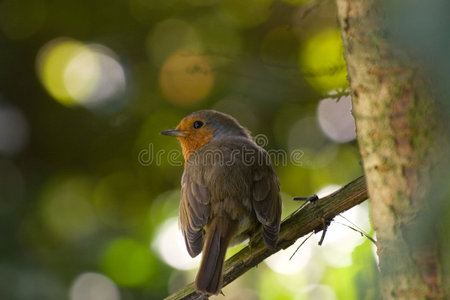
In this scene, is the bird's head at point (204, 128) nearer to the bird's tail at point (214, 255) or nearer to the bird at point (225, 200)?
the bird at point (225, 200)

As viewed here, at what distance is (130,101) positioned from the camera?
15.9 ft

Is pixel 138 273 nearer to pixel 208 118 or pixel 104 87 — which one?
pixel 208 118

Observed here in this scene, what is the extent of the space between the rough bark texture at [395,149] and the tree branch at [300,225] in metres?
1.09

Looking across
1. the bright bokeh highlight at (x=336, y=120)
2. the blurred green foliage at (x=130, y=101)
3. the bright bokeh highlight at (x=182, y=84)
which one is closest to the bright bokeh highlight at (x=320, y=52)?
the blurred green foliage at (x=130, y=101)

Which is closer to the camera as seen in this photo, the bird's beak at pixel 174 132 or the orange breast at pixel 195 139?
the bird's beak at pixel 174 132

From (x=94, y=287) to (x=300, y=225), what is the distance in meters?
1.88

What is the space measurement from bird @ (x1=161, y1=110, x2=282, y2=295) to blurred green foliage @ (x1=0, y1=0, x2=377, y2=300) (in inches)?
27.5

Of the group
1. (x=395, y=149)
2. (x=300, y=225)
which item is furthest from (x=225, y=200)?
(x=395, y=149)

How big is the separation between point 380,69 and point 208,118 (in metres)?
3.38

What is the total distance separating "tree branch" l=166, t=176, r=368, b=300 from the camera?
247 centimetres

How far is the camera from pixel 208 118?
4617 millimetres

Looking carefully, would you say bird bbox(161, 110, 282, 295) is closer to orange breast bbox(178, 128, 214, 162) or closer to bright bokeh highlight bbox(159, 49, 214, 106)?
orange breast bbox(178, 128, 214, 162)

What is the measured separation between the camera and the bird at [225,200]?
11.2ft

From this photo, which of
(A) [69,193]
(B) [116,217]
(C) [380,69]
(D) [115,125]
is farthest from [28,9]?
(C) [380,69]
